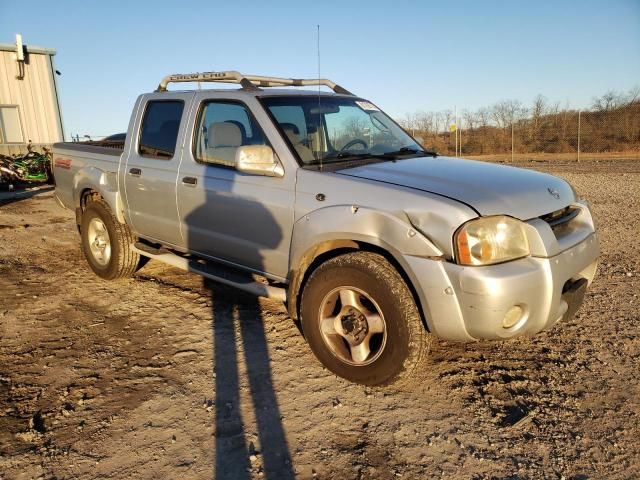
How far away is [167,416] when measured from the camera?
9.42 feet

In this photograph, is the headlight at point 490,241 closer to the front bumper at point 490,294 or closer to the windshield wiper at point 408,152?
the front bumper at point 490,294

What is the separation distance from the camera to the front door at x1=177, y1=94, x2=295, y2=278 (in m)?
3.52

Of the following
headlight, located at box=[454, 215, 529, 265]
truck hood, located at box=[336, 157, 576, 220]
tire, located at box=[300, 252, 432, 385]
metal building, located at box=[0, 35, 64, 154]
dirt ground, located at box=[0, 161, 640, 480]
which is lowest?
dirt ground, located at box=[0, 161, 640, 480]

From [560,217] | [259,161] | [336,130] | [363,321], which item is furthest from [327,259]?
[560,217]

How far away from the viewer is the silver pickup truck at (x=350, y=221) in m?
2.71

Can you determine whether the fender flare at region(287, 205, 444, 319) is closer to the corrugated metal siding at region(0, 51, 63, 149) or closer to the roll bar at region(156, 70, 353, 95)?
the roll bar at region(156, 70, 353, 95)

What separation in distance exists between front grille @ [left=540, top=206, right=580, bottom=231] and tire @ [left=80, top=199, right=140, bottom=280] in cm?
405

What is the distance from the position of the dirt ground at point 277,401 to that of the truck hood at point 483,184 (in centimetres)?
115

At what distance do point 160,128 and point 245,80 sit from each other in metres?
1.05

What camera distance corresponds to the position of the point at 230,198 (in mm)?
3766

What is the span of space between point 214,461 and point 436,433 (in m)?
1.20

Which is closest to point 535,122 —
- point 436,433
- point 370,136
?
point 370,136

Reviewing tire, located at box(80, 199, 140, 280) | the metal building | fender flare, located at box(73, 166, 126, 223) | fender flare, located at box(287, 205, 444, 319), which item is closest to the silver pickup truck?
→ fender flare, located at box(287, 205, 444, 319)

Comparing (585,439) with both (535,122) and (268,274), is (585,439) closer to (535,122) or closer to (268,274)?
(268,274)
